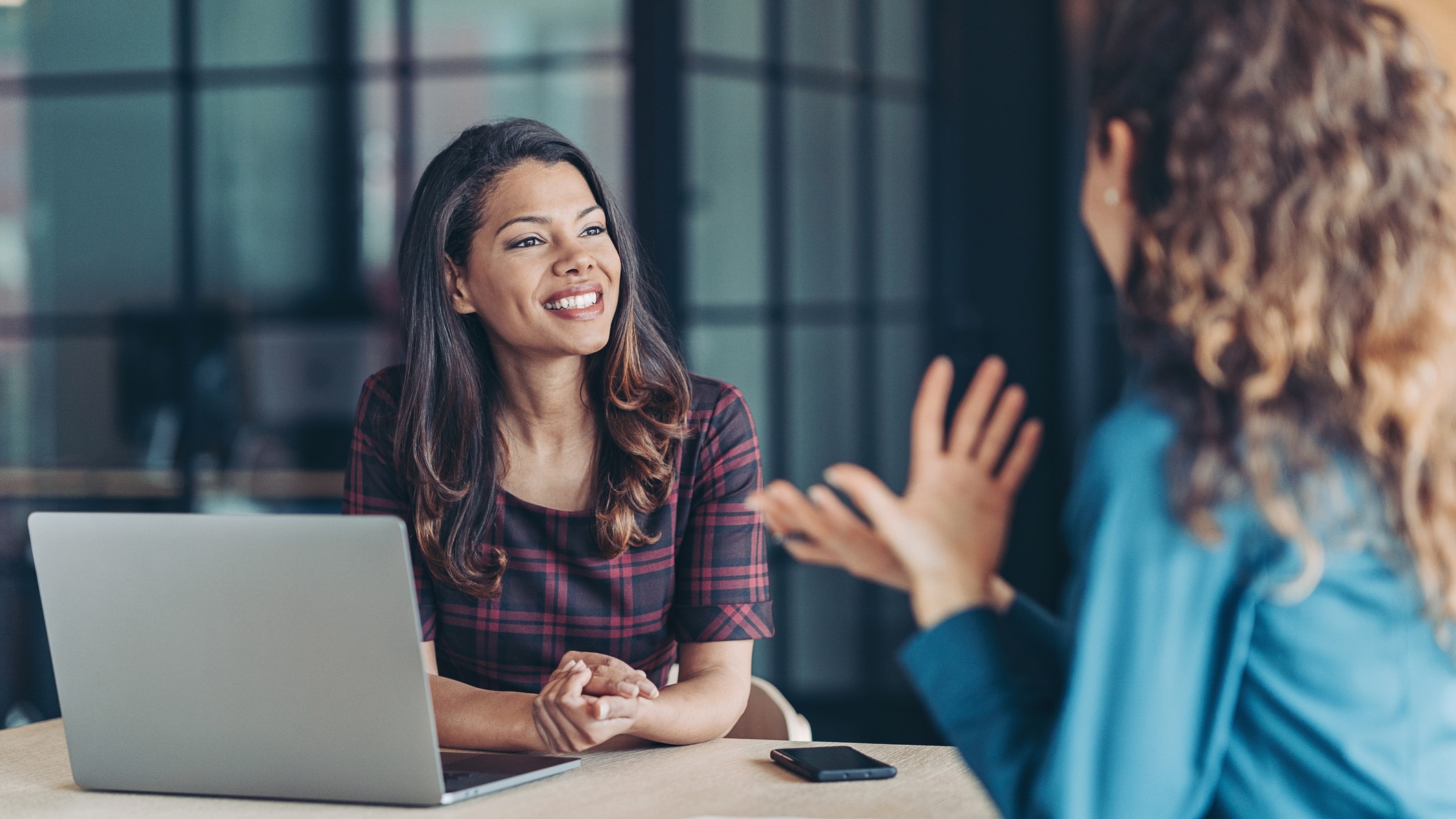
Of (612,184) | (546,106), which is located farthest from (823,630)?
(546,106)

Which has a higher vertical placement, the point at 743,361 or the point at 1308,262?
the point at 1308,262

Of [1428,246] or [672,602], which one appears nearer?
[1428,246]

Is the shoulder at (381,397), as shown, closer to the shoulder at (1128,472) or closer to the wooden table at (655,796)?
the wooden table at (655,796)

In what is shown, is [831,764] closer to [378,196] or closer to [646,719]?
[646,719]

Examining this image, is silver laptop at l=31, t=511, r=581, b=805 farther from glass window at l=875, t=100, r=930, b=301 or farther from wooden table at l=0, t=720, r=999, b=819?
glass window at l=875, t=100, r=930, b=301

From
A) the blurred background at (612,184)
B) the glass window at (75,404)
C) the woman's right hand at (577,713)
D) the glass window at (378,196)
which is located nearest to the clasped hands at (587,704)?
the woman's right hand at (577,713)

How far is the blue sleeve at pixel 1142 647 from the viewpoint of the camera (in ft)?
2.57

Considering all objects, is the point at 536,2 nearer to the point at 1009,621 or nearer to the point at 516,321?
the point at 516,321

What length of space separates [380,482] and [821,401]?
1.93 meters

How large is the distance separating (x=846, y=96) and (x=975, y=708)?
8.71 ft

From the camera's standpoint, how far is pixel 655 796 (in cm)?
113

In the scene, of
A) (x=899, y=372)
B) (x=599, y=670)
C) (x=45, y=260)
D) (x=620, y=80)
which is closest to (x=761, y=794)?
(x=599, y=670)

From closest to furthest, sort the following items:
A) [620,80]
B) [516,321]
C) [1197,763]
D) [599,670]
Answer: [1197,763] < [599,670] < [516,321] < [620,80]

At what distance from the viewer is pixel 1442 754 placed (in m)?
0.82
